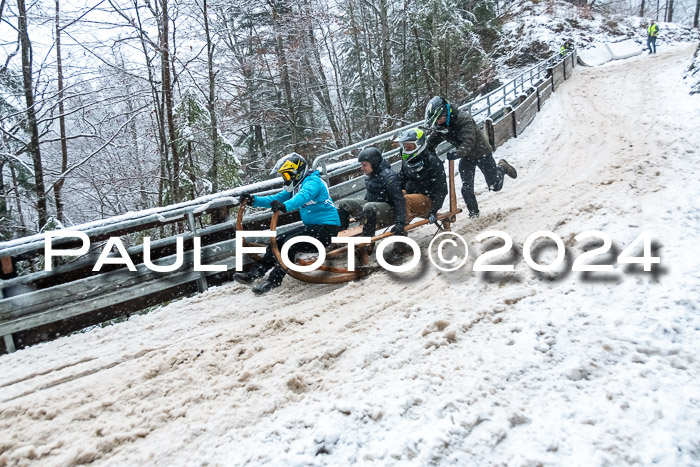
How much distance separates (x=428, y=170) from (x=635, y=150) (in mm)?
4713

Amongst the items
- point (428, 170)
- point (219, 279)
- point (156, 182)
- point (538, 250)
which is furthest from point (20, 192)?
point (538, 250)

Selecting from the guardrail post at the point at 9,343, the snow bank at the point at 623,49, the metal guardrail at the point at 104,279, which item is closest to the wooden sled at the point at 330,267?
the metal guardrail at the point at 104,279

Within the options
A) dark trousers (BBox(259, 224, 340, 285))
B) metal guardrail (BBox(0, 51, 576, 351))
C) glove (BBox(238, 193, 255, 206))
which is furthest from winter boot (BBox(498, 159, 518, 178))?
glove (BBox(238, 193, 255, 206))

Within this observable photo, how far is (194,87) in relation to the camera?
12773mm

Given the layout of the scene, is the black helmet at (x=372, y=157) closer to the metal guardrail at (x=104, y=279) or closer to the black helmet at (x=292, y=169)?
the black helmet at (x=292, y=169)

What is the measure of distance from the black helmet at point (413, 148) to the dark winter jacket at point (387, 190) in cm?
54

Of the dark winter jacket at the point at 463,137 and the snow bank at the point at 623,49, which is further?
the snow bank at the point at 623,49

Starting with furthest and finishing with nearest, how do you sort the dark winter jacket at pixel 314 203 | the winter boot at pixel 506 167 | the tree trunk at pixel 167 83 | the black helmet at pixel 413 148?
the tree trunk at pixel 167 83 < the winter boot at pixel 506 167 < the black helmet at pixel 413 148 < the dark winter jacket at pixel 314 203

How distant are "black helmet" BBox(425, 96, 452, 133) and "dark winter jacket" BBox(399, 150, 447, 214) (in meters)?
0.62

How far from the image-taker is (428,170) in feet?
20.7

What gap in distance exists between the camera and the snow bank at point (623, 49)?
26.3 meters

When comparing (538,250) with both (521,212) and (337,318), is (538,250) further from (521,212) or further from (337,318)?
(337,318)

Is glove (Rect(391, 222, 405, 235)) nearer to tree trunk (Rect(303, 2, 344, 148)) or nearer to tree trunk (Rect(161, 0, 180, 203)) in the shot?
tree trunk (Rect(161, 0, 180, 203))

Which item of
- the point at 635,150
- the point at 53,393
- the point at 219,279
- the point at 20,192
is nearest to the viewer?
the point at 53,393
